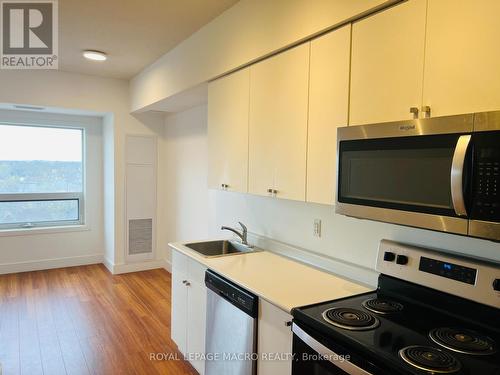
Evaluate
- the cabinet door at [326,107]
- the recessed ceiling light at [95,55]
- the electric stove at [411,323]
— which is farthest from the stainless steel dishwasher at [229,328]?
the recessed ceiling light at [95,55]

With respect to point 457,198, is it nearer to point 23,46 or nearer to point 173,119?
point 23,46

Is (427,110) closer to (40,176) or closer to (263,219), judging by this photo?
(263,219)

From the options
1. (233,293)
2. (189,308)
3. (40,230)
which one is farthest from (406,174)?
(40,230)

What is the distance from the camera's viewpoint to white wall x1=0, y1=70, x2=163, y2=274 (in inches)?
173

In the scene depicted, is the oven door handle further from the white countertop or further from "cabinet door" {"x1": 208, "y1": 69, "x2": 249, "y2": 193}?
"cabinet door" {"x1": 208, "y1": 69, "x2": 249, "y2": 193}

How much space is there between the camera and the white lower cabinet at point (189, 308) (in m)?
2.48

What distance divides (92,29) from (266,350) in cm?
→ 290

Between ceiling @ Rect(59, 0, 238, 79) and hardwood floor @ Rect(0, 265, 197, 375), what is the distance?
2.67m

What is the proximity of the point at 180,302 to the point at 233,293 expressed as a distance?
0.92 m

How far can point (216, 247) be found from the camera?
306cm

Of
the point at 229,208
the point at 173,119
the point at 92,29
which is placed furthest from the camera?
the point at 173,119

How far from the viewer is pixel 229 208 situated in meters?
3.39

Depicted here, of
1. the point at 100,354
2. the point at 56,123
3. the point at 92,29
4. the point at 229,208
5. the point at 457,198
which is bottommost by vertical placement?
the point at 100,354

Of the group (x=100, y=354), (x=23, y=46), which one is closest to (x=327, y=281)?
(x=100, y=354)
